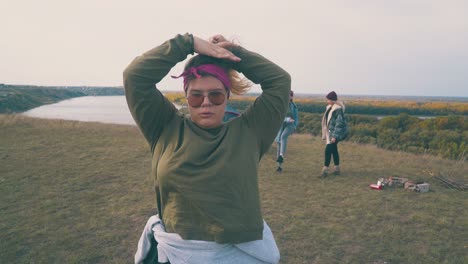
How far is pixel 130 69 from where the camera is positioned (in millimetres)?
1452

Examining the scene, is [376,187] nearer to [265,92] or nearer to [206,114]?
[265,92]

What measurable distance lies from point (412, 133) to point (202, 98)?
19.9 metres

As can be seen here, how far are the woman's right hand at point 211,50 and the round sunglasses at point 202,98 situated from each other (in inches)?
6.9

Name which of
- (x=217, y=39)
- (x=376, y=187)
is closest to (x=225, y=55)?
(x=217, y=39)

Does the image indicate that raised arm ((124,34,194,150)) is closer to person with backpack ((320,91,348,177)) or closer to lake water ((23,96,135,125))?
person with backpack ((320,91,348,177))

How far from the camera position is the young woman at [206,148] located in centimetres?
139

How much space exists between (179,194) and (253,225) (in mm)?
356

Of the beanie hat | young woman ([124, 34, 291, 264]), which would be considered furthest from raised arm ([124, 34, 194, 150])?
the beanie hat

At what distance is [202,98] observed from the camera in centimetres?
153

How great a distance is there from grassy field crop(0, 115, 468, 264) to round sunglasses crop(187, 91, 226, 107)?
2808 mm

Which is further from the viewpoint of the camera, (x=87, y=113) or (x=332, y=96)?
(x=87, y=113)

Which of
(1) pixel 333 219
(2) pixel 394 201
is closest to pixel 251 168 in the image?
(1) pixel 333 219

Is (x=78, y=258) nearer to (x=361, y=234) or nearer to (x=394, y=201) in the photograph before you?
(x=361, y=234)

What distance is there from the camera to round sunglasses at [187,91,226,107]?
1.54m
